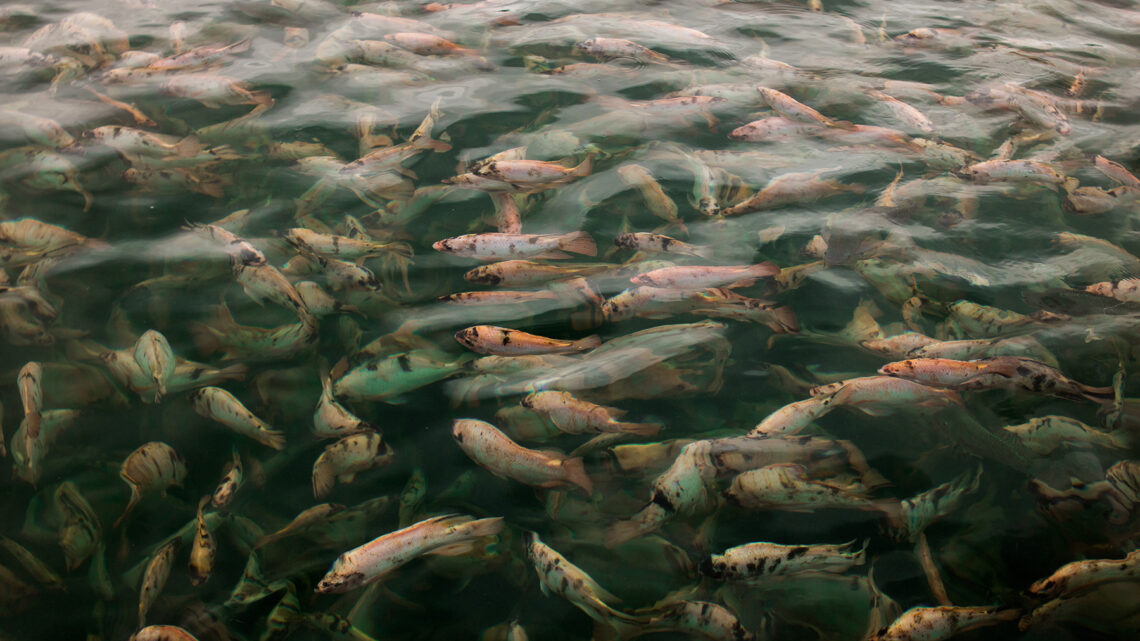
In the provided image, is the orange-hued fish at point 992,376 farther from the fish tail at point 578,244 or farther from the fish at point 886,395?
the fish tail at point 578,244

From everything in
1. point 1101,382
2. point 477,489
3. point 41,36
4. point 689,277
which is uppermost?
point 41,36

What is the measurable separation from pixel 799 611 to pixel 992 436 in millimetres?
963

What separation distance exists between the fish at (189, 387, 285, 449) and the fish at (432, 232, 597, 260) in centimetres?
104

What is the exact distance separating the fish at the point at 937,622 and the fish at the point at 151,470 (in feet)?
7.22

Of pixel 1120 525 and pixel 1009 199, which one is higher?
pixel 1009 199

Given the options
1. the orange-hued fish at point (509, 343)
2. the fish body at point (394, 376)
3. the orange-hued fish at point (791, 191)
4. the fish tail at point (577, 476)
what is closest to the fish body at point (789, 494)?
the fish tail at point (577, 476)

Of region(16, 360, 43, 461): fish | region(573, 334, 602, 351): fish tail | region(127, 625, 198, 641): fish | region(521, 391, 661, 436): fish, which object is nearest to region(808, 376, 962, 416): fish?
region(521, 391, 661, 436): fish

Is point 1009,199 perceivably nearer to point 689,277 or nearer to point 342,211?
point 689,277

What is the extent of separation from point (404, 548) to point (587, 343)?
98 cm

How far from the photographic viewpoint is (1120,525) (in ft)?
6.94

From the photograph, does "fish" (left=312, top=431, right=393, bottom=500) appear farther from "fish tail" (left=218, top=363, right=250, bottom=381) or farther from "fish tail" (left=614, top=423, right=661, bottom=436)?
"fish tail" (left=614, top=423, right=661, bottom=436)

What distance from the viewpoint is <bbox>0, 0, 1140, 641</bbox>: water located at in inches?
80.5

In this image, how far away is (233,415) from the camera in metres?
2.38

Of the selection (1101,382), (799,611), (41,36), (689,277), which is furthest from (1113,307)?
(41,36)
